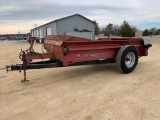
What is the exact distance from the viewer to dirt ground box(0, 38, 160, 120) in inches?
169

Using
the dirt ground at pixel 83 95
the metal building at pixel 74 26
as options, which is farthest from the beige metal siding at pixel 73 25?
the dirt ground at pixel 83 95

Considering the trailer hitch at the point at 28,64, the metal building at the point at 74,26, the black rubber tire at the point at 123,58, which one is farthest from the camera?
the metal building at the point at 74,26

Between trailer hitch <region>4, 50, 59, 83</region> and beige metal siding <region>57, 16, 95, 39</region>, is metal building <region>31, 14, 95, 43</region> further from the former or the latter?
trailer hitch <region>4, 50, 59, 83</region>

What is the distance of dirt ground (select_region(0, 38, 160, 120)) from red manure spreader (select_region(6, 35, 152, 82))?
0.44 m

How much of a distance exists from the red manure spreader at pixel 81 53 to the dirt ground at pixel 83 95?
0.44m

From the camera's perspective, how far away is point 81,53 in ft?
21.2

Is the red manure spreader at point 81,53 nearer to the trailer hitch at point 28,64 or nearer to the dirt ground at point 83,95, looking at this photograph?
the trailer hitch at point 28,64

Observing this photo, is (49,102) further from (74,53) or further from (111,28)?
(111,28)

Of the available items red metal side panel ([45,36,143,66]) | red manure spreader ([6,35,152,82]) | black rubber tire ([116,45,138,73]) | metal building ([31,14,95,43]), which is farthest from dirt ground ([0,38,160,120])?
metal building ([31,14,95,43])

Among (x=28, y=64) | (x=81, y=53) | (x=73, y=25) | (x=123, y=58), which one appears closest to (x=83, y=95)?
(x=81, y=53)

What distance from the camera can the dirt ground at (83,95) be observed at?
14.0ft

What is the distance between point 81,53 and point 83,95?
1.53 m

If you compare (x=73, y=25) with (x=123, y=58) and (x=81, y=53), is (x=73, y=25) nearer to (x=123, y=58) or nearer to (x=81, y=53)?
(x=123, y=58)

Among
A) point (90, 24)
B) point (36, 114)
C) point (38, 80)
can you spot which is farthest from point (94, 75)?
point (90, 24)
